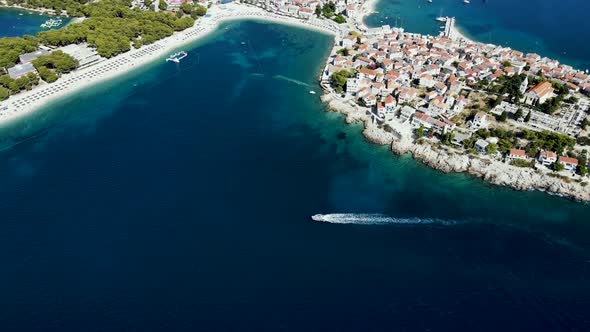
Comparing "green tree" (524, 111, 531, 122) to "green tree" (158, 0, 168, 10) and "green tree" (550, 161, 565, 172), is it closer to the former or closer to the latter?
"green tree" (550, 161, 565, 172)

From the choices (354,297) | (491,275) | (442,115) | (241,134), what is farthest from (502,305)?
(241,134)

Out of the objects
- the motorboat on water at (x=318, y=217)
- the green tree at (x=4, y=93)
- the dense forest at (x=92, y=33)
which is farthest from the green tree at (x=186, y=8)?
the motorboat on water at (x=318, y=217)

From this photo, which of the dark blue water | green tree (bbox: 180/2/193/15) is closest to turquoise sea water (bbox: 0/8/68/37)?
green tree (bbox: 180/2/193/15)

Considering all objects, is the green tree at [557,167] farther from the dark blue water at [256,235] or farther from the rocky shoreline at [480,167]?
the dark blue water at [256,235]

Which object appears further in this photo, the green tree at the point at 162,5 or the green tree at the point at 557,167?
the green tree at the point at 162,5

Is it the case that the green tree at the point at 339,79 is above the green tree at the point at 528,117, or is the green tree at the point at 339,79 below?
below

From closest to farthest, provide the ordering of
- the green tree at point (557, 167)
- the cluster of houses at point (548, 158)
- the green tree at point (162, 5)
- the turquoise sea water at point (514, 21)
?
the green tree at point (557, 167) → the cluster of houses at point (548, 158) → the turquoise sea water at point (514, 21) → the green tree at point (162, 5)
